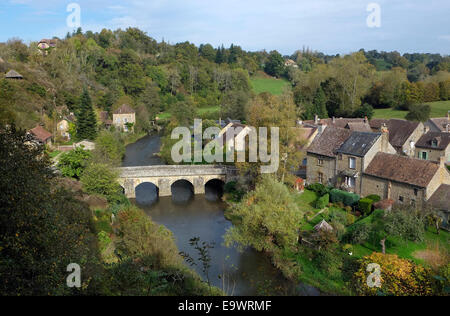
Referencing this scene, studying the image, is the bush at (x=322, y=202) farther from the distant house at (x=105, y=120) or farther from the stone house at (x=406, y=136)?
the distant house at (x=105, y=120)

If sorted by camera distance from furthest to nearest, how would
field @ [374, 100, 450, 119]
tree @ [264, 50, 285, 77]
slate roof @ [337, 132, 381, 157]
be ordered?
tree @ [264, 50, 285, 77] → field @ [374, 100, 450, 119] → slate roof @ [337, 132, 381, 157]

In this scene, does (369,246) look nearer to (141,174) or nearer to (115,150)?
(141,174)

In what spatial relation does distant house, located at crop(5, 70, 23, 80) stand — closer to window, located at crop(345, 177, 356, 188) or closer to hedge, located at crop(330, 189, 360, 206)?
hedge, located at crop(330, 189, 360, 206)

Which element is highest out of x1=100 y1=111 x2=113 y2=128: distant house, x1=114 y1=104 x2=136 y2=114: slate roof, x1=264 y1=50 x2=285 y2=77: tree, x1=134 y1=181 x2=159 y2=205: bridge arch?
x1=264 y1=50 x2=285 y2=77: tree

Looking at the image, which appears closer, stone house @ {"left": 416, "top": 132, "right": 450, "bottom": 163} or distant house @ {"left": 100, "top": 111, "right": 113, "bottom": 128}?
stone house @ {"left": 416, "top": 132, "right": 450, "bottom": 163}

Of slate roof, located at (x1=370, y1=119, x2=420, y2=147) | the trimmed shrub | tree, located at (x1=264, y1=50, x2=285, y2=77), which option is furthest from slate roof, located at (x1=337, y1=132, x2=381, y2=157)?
tree, located at (x1=264, y1=50, x2=285, y2=77)

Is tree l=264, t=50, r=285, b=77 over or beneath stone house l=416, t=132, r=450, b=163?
over
